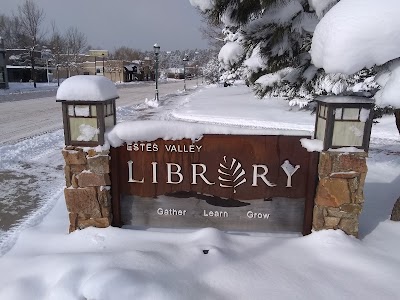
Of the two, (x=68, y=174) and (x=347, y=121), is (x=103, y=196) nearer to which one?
(x=68, y=174)

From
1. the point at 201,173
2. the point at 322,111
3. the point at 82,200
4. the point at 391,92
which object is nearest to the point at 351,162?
the point at 322,111

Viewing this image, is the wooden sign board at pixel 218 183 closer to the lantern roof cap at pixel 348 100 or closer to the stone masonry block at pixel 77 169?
the stone masonry block at pixel 77 169

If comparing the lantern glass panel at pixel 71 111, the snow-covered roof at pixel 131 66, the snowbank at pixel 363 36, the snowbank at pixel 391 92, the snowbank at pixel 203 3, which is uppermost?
the snow-covered roof at pixel 131 66

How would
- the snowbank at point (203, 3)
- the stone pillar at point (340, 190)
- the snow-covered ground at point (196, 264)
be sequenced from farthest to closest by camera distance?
the snowbank at point (203, 3), the stone pillar at point (340, 190), the snow-covered ground at point (196, 264)

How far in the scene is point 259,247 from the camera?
3.18 m

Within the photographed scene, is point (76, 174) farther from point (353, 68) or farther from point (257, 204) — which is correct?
point (353, 68)

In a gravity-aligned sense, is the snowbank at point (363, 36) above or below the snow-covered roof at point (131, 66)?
below

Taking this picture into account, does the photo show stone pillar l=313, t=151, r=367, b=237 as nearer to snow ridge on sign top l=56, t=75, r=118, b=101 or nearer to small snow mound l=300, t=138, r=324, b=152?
small snow mound l=300, t=138, r=324, b=152

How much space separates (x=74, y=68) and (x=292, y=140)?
54.7 meters

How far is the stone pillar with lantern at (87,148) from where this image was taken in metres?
3.22

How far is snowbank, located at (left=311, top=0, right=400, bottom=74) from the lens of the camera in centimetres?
269

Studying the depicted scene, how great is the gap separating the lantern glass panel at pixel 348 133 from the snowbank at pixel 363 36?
1.84 ft

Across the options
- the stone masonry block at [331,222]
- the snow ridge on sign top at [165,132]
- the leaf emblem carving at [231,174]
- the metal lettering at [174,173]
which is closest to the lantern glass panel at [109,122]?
the snow ridge on sign top at [165,132]

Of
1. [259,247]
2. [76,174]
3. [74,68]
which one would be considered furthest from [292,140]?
[74,68]
